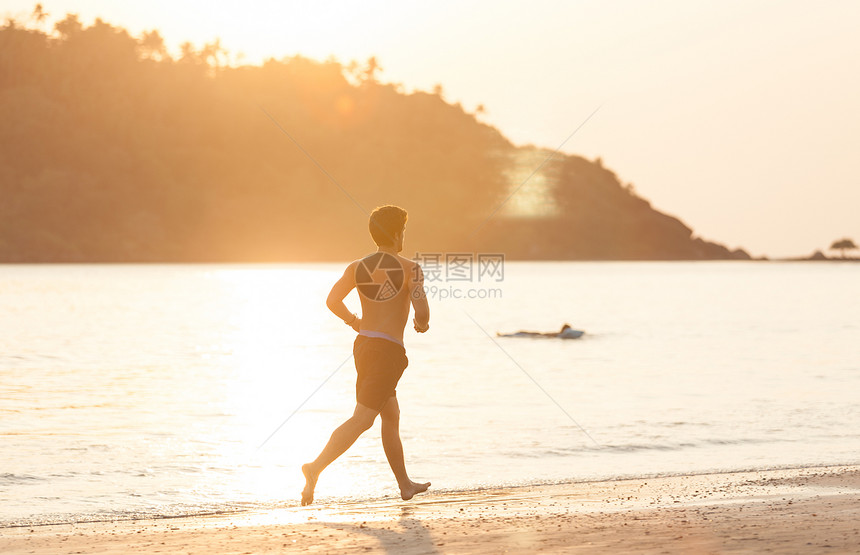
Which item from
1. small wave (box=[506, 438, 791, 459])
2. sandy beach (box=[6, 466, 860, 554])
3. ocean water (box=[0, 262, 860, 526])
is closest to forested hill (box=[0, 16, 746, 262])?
ocean water (box=[0, 262, 860, 526])

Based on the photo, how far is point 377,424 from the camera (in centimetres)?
1328

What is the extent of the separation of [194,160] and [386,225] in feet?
556

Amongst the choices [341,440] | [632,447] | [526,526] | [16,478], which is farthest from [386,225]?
[632,447]

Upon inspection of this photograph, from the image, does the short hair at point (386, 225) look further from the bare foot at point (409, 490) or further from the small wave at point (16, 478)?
the small wave at point (16, 478)

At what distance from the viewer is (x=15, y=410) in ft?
51.5

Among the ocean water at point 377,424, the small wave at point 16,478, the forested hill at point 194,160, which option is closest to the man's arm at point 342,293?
the ocean water at point 377,424

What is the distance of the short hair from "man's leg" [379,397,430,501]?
46.0 inches

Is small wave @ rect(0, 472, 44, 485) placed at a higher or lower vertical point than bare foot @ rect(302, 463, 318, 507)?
lower

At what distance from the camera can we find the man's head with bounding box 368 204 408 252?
7340 millimetres

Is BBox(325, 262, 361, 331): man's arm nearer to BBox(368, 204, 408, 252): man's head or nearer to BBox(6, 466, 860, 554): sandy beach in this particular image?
BBox(368, 204, 408, 252): man's head

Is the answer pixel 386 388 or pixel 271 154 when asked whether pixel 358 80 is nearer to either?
pixel 271 154

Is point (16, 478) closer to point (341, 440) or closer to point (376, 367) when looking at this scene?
point (341, 440)

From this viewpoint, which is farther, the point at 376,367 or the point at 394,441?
the point at 394,441

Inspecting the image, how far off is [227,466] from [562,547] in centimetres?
545
